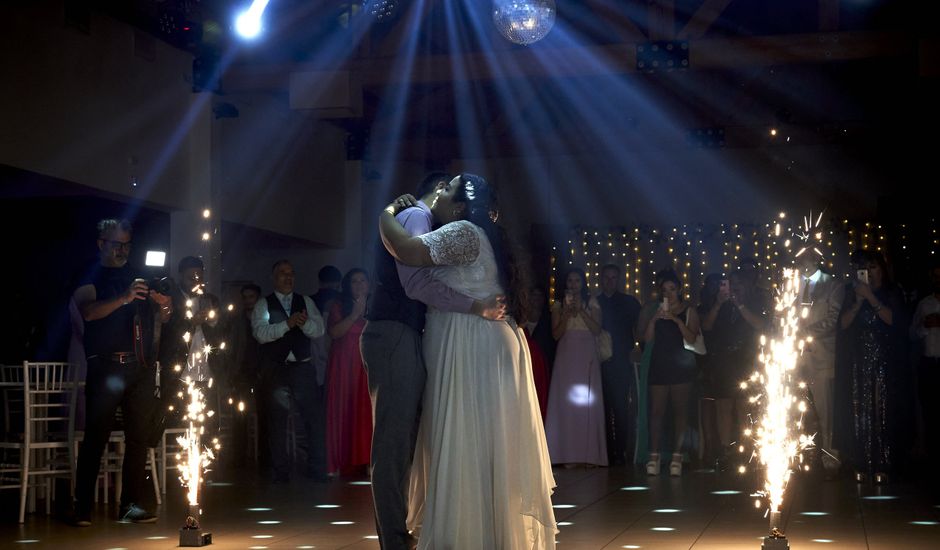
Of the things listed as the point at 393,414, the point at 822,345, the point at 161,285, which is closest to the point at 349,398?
the point at 161,285

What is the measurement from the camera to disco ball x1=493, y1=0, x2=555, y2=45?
7285 millimetres

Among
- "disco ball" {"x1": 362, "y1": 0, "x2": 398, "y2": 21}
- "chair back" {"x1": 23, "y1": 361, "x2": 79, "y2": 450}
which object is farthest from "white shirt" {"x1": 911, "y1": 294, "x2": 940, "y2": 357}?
"chair back" {"x1": 23, "y1": 361, "x2": 79, "y2": 450}

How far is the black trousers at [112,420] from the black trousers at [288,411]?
1985mm

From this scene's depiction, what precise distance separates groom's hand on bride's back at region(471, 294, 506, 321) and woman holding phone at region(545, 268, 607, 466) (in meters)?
4.98

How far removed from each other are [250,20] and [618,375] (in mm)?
3883

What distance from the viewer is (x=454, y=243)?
4250mm

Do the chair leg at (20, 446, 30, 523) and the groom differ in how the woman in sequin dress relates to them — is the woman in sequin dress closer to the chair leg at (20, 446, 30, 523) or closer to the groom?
the groom

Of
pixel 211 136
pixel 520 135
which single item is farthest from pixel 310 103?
pixel 520 135

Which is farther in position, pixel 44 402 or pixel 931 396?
pixel 931 396

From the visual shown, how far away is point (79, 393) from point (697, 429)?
15.8 ft

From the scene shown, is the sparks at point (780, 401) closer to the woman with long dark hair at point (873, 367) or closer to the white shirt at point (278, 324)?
the woman with long dark hair at point (873, 367)

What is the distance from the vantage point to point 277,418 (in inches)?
328

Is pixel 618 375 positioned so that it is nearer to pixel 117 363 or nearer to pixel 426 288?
pixel 117 363

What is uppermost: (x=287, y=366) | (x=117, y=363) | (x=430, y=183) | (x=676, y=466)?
(x=430, y=183)
